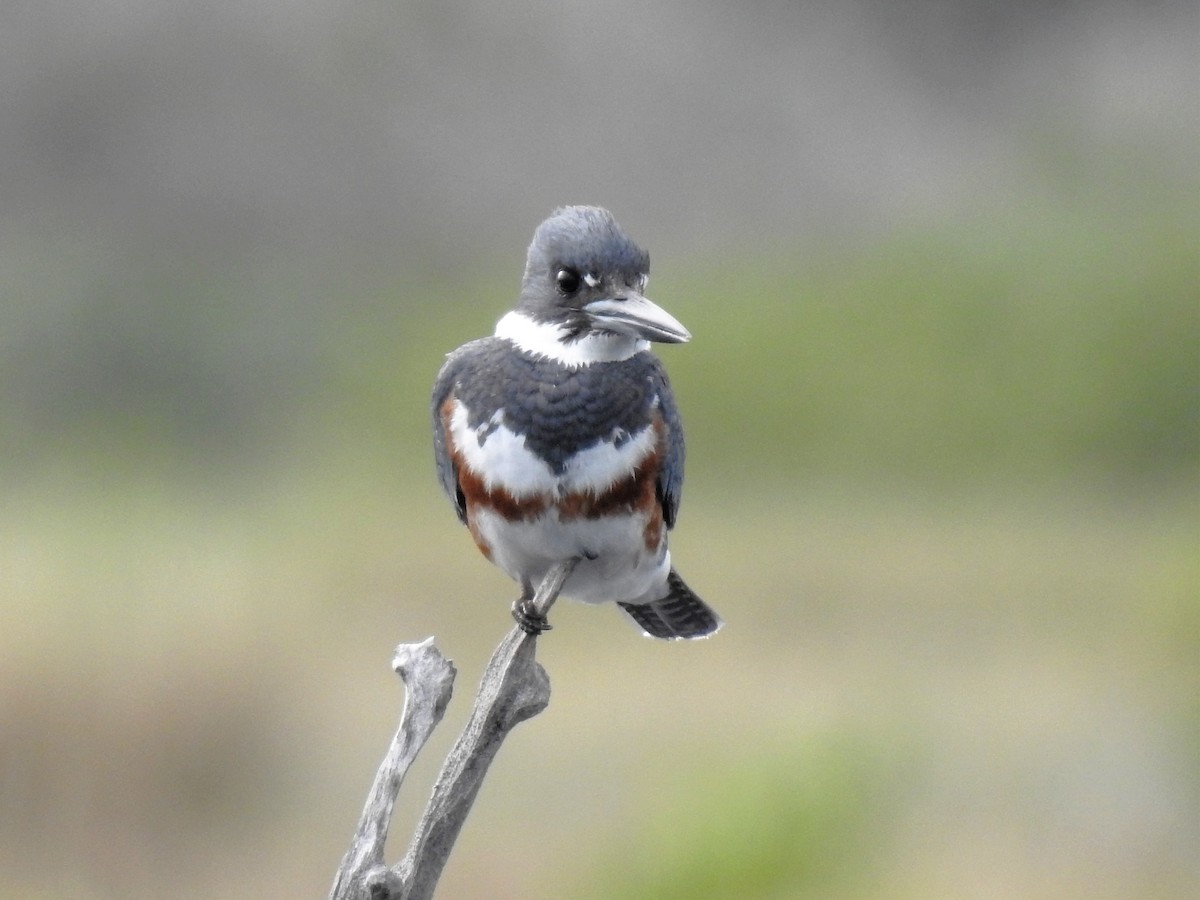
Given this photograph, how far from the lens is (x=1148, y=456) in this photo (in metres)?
6.92

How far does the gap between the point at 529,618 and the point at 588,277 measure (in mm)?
344

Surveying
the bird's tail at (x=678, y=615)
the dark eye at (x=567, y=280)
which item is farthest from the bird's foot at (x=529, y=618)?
the bird's tail at (x=678, y=615)

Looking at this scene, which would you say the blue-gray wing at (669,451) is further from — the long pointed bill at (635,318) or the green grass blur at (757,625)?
the green grass blur at (757,625)

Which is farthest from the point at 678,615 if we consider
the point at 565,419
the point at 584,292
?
the point at 584,292

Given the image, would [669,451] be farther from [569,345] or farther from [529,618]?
[529,618]

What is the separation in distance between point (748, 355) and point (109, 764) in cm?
314

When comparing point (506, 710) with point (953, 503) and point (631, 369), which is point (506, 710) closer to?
point (631, 369)

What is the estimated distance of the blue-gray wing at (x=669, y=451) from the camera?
6.24 feet

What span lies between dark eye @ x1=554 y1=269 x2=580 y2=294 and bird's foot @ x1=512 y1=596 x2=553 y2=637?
32cm

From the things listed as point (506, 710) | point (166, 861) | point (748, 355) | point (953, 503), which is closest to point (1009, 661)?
point (953, 503)

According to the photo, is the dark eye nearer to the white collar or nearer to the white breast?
the white collar

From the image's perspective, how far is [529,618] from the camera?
5.64ft

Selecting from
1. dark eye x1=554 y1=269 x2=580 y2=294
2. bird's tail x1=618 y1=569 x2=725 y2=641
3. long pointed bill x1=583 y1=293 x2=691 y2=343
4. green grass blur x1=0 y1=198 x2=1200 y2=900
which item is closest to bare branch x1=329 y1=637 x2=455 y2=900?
long pointed bill x1=583 y1=293 x2=691 y2=343

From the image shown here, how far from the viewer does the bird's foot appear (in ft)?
5.49
